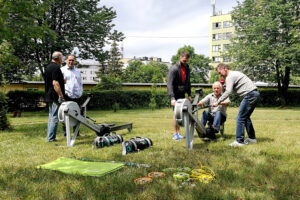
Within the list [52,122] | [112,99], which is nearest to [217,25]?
[112,99]

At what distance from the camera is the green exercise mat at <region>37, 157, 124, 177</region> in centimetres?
308

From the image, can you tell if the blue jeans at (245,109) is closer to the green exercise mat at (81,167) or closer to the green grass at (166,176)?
the green grass at (166,176)

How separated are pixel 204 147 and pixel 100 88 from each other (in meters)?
17.1

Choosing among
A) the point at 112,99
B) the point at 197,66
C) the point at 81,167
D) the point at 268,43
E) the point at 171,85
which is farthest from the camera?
the point at 197,66

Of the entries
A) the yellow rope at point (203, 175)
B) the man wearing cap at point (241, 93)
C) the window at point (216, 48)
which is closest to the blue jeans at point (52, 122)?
the man wearing cap at point (241, 93)

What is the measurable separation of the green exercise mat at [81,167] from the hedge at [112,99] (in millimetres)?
15055

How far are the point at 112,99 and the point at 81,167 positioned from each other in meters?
18.1

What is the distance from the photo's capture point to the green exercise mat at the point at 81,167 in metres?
3.08

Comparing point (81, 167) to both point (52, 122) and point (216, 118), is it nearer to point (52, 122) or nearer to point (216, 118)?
point (52, 122)

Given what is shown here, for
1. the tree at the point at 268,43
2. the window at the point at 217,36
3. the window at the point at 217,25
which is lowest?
the tree at the point at 268,43

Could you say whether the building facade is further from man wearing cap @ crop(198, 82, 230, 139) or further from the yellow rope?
the yellow rope

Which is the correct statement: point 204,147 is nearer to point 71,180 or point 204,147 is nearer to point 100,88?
point 71,180

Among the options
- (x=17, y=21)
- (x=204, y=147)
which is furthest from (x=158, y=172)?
(x=17, y=21)

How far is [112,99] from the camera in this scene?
69.7 ft
